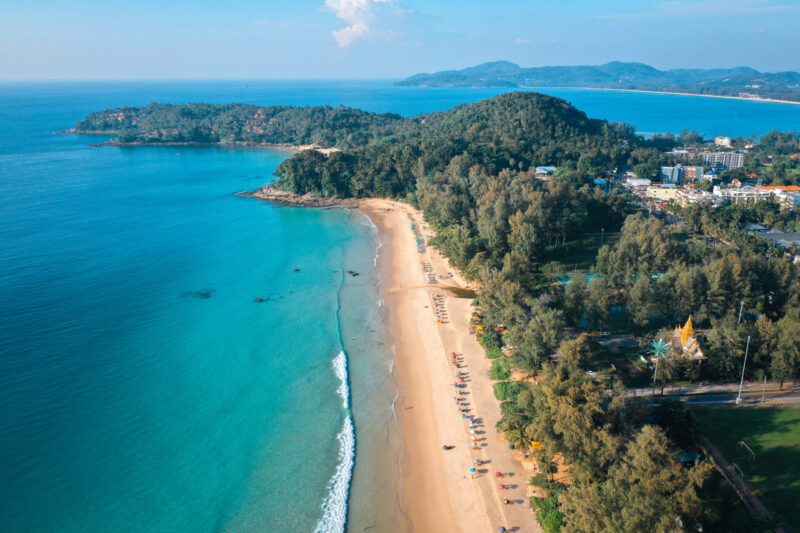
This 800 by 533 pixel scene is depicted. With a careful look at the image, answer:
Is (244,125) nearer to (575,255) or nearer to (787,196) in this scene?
(575,255)

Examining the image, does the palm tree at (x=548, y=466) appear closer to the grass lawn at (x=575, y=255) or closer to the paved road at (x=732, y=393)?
the paved road at (x=732, y=393)

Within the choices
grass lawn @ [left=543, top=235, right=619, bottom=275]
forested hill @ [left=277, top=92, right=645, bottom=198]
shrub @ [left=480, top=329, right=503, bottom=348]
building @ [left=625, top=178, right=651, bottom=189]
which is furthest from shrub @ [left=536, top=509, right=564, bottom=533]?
building @ [left=625, top=178, right=651, bottom=189]

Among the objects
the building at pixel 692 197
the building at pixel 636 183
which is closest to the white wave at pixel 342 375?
the building at pixel 692 197

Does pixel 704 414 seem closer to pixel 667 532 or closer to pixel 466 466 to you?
pixel 667 532

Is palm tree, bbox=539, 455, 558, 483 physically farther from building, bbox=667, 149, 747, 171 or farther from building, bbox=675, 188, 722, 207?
building, bbox=667, 149, 747, 171

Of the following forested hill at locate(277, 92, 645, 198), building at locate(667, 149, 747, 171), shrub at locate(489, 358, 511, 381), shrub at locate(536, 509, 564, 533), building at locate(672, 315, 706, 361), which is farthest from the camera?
building at locate(667, 149, 747, 171)
